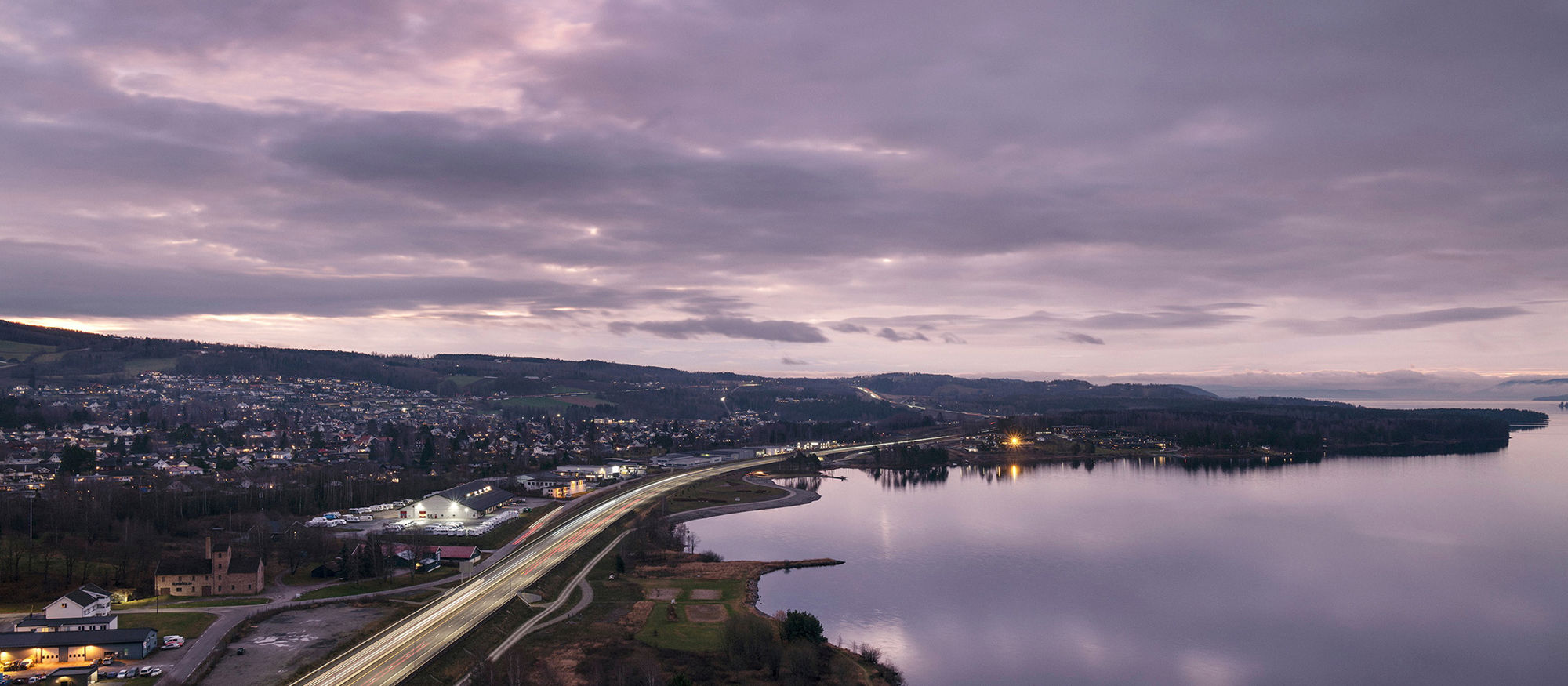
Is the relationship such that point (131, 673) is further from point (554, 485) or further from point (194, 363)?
point (194, 363)

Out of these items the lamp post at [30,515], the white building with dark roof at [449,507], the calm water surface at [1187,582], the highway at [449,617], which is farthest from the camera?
the white building with dark roof at [449,507]

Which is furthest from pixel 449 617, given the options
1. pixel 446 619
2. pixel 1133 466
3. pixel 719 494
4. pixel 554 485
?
pixel 1133 466

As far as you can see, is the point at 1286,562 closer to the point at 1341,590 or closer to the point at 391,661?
the point at 1341,590

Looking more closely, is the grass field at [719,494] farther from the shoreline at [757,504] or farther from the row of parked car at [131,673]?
the row of parked car at [131,673]

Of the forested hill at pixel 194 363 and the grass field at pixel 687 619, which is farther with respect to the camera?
the forested hill at pixel 194 363

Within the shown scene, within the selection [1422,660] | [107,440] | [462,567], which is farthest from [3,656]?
[107,440]

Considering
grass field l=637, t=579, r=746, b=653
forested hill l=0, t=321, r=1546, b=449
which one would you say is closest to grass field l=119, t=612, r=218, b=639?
grass field l=637, t=579, r=746, b=653

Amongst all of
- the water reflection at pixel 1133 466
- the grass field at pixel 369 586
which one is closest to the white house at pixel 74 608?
the grass field at pixel 369 586
